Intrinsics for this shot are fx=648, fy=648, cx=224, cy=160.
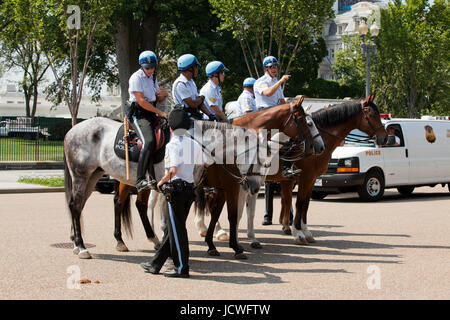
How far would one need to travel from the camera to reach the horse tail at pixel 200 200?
10337 millimetres

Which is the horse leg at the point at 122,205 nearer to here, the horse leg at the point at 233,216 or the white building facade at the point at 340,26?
the horse leg at the point at 233,216

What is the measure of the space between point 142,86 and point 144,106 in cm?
41

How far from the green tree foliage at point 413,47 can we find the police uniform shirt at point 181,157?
36402 millimetres

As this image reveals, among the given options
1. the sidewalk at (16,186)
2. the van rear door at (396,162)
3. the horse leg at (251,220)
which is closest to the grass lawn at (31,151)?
the sidewalk at (16,186)

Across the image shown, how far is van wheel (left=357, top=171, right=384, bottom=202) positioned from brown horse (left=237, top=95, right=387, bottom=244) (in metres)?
5.45

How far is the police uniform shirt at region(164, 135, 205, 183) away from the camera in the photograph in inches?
289

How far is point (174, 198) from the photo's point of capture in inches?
292

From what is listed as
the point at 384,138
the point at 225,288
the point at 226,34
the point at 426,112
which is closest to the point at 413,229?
the point at 384,138

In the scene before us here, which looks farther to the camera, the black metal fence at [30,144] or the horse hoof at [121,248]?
the black metal fence at [30,144]

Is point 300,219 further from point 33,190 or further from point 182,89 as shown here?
point 33,190

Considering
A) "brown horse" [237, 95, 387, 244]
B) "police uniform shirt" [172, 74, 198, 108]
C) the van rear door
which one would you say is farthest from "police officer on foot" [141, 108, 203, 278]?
the van rear door

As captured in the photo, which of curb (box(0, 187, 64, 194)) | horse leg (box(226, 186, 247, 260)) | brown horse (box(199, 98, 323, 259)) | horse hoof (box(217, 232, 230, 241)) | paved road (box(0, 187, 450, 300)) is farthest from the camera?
curb (box(0, 187, 64, 194))

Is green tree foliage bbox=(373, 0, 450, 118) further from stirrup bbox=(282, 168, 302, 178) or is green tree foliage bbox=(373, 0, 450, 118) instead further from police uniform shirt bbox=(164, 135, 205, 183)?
police uniform shirt bbox=(164, 135, 205, 183)

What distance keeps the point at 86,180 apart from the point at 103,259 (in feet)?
4.61
